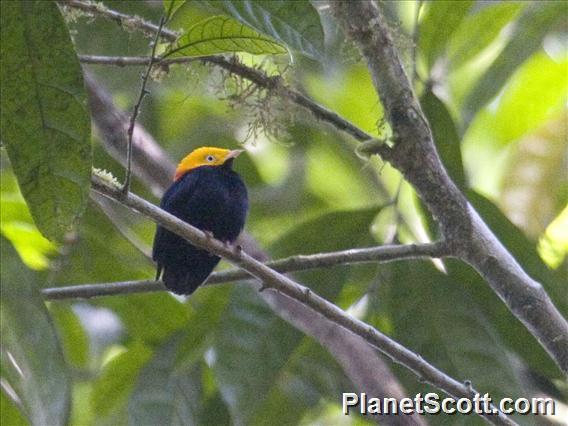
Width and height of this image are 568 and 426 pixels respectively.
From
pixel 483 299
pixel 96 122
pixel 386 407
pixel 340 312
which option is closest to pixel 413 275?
pixel 483 299

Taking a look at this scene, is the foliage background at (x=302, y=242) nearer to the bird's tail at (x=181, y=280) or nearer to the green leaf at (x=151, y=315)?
the green leaf at (x=151, y=315)

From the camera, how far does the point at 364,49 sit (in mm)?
2521

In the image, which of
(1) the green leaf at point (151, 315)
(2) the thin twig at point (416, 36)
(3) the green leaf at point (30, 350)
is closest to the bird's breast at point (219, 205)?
(1) the green leaf at point (151, 315)

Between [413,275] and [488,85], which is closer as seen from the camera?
[413,275]

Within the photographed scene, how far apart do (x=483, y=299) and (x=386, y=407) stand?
0.58 metres

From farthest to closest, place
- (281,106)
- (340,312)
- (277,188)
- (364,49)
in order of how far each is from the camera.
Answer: (277,188) < (281,106) < (364,49) < (340,312)

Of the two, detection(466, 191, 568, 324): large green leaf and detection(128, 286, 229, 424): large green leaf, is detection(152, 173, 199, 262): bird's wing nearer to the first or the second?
detection(128, 286, 229, 424): large green leaf

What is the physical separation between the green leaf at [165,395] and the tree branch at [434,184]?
1.05 m

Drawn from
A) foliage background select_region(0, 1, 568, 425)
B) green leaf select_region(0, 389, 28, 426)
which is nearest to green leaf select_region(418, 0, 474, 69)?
foliage background select_region(0, 1, 568, 425)

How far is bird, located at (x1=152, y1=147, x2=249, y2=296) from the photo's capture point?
3.37 m

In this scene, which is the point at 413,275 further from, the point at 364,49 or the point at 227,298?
the point at 364,49

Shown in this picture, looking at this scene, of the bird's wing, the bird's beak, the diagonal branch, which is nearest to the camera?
the diagonal branch

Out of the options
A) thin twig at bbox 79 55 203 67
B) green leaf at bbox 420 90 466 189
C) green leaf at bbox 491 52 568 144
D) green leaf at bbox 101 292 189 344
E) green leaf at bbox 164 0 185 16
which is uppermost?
green leaf at bbox 491 52 568 144

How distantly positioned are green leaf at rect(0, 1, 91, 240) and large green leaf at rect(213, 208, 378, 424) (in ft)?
3.49
